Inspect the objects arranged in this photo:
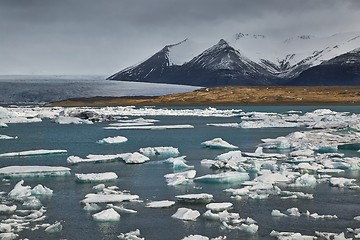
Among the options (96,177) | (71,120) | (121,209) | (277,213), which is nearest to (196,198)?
(121,209)

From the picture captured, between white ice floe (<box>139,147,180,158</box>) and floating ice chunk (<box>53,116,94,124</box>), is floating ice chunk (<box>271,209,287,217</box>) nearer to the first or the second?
white ice floe (<box>139,147,180,158</box>)

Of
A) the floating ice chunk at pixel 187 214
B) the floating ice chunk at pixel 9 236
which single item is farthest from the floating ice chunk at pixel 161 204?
the floating ice chunk at pixel 9 236

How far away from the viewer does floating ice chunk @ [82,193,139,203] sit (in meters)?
14.1

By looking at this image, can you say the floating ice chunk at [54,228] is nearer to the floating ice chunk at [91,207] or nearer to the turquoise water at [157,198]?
the turquoise water at [157,198]

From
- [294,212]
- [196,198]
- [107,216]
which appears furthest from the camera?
[196,198]

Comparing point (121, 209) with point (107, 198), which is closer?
point (121, 209)

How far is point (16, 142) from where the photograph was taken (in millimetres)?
29422

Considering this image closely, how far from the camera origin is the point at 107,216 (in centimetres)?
1252

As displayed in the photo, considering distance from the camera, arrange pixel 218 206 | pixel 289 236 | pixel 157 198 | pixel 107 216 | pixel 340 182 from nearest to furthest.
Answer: pixel 289 236 < pixel 107 216 < pixel 218 206 < pixel 157 198 < pixel 340 182

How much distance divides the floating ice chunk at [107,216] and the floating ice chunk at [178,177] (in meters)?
4.08

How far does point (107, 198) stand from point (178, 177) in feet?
10.3

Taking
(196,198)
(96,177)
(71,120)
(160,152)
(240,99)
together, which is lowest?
(240,99)

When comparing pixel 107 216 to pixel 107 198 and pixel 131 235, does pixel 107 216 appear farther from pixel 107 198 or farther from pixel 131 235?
pixel 107 198

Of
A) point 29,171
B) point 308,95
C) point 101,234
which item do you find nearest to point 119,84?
point 308,95
